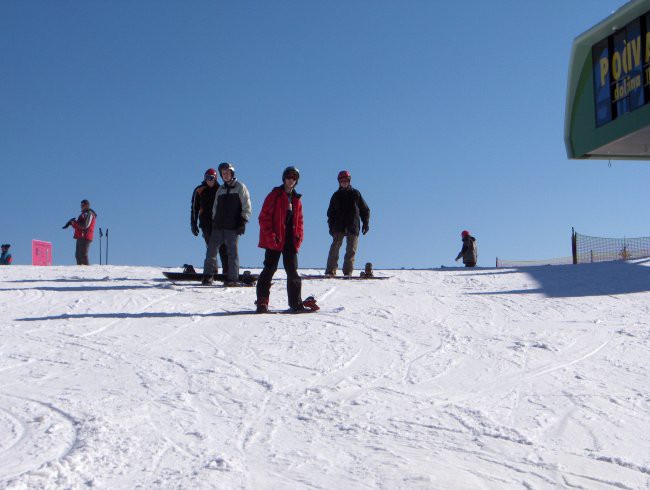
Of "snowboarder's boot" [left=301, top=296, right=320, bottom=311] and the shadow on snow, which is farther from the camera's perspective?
the shadow on snow

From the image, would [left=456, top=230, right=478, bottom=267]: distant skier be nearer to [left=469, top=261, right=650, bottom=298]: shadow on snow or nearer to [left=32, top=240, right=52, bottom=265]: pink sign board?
[left=469, top=261, right=650, bottom=298]: shadow on snow

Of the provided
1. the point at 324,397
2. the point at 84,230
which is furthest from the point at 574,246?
the point at 324,397

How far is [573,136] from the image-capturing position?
30.5 metres

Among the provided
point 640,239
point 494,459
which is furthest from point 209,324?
point 640,239

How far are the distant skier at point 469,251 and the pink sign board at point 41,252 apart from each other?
44.3 feet

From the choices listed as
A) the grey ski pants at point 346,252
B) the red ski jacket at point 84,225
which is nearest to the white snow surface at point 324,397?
the grey ski pants at point 346,252

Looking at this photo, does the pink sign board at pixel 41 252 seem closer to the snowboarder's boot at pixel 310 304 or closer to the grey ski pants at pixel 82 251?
the grey ski pants at pixel 82 251

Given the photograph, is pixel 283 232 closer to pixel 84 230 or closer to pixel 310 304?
pixel 310 304

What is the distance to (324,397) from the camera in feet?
14.6

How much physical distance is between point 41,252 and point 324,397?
71.3 ft

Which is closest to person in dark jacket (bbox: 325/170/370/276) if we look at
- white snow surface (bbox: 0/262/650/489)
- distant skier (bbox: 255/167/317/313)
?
white snow surface (bbox: 0/262/650/489)

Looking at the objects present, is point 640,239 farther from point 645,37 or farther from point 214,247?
point 214,247

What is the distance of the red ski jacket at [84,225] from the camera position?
17.4m

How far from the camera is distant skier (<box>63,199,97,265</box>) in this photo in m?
17.4
